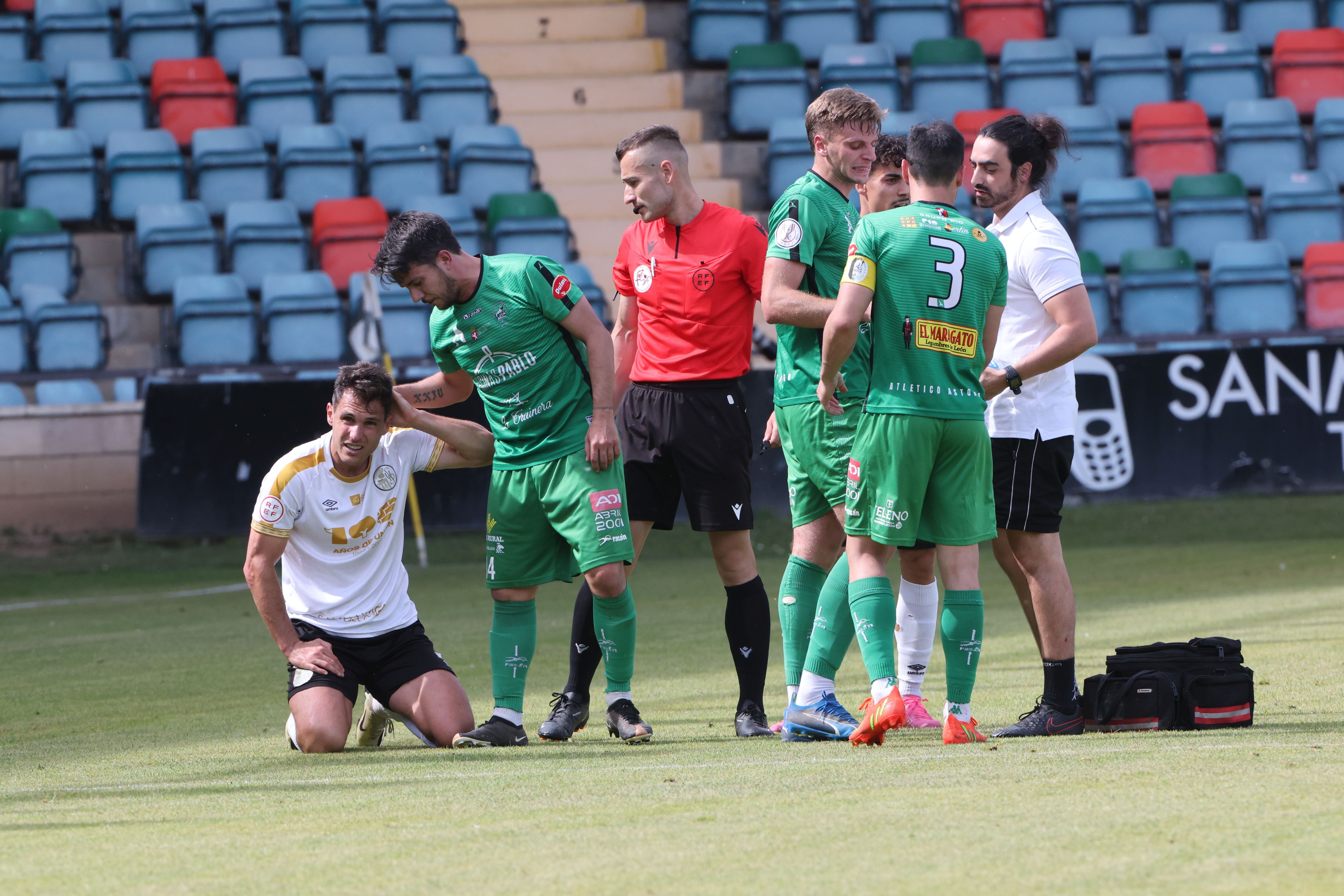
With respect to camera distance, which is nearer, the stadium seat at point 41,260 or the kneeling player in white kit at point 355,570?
the kneeling player in white kit at point 355,570

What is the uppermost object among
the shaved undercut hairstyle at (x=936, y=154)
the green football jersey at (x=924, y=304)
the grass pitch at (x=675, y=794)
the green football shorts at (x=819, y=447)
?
the shaved undercut hairstyle at (x=936, y=154)

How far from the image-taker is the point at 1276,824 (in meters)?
3.09

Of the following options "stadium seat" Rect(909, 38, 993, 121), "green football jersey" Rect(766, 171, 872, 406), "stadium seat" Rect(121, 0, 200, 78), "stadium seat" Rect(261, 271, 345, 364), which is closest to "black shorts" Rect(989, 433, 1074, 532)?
"green football jersey" Rect(766, 171, 872, 406)

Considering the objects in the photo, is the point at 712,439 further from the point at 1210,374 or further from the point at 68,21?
the point at 68,21

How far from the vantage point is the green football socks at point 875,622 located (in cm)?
454

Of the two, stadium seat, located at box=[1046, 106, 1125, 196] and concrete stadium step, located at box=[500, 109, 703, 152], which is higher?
concrete stadium step, located at box=[500, 109, 703, 152]

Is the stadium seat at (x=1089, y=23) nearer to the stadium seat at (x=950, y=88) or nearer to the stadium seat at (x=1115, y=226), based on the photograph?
the stadium seat at (x=950, y=88)

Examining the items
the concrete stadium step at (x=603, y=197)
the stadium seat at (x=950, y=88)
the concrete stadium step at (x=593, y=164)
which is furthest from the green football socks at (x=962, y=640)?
the stadium seat at (x=950, y=88)

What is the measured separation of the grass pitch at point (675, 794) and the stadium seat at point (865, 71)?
33.4ft

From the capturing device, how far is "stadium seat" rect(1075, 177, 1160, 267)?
15.4 metres

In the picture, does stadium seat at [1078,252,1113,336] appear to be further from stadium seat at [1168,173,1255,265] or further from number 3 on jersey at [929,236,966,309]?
A: number 3 on jersey at [929,236,966,309]

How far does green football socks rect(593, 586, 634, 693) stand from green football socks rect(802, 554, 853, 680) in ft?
1.98

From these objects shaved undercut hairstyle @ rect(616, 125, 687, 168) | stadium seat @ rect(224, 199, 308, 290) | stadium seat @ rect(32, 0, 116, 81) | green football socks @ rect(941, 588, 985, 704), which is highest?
stadium seat @ rect(32, 0, 116, 81)

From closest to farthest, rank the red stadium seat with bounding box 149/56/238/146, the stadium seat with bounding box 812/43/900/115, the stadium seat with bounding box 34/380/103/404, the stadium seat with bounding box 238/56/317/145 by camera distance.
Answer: the stadium seat with bounding box 34/380/103/404, the red stadium seat with bounding box 149/56/238/146, the stadium seat with bounding box 238/56/317/145, the stadium seat with bounding box 812/43/900/115
